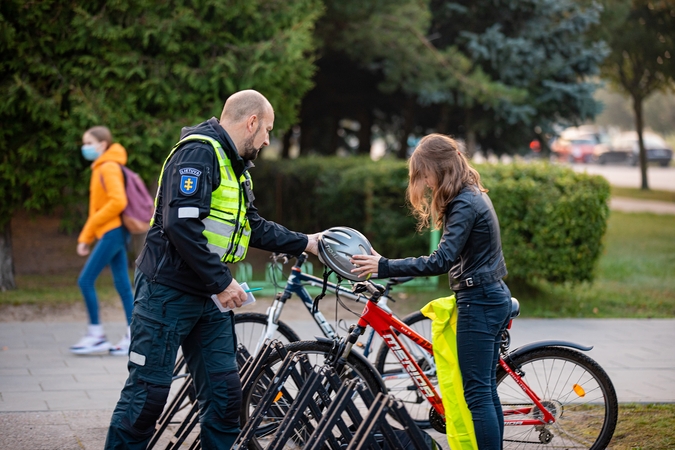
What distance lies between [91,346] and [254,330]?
225 cm

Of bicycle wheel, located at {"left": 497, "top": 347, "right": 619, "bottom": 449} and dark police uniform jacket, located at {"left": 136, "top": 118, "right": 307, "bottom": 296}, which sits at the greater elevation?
dark police uniform jacket, located at {"left": 136, "top": 118, "right": 307, "bottom": 296}

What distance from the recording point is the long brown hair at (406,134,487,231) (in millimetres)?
3773

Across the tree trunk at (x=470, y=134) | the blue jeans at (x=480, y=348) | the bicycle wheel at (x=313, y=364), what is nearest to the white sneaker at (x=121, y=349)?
the bicycle wheel at (x=313, y=364)

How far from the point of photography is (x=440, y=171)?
3793 millimetres

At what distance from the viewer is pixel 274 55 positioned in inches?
351

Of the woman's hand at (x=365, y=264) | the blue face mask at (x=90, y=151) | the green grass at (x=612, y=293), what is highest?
the blue face mask at (x=90, y=151)

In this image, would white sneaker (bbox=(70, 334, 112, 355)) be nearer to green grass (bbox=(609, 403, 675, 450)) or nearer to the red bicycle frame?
the red bicycle frame

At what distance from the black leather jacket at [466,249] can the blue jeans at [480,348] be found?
8 cm

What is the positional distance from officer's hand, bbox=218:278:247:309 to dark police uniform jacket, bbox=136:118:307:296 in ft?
0.12

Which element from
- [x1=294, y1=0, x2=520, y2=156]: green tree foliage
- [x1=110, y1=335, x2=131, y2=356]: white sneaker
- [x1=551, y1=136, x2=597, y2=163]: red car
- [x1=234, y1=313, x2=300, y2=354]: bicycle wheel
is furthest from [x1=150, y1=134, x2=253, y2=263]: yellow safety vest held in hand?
[x1=551, y1=136, x2=597, y2=163]: red car

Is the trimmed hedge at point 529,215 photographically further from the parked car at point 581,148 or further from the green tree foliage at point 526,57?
the parked car at point 581,148

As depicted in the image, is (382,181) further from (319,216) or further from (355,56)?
(355,56)

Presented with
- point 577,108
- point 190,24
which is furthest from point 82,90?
point 577,108

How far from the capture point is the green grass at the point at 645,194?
2530cm
